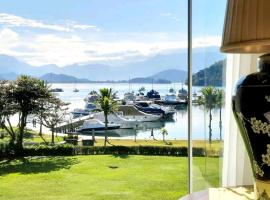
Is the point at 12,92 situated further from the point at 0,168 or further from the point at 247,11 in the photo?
the point at 247,11

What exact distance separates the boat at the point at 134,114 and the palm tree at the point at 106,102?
46 millimetres

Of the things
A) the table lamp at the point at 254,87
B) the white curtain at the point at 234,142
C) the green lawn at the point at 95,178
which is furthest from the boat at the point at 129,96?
the table lamp at the point at 254,87

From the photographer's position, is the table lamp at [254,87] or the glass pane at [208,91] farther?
the glass pane at [208,91]

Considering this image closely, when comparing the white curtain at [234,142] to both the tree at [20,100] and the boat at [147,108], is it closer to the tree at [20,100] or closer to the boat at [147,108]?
the boat at [147,108]

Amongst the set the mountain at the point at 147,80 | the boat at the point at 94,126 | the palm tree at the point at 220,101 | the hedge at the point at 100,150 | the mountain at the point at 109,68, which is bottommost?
the hedge at the point at 100,150

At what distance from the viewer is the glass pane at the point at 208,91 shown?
173 centimetres

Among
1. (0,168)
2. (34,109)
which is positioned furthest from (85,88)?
(0,168)

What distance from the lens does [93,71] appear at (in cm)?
242

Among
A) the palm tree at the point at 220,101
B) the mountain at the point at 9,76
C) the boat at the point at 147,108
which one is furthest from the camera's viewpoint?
the boat at the point at 147,108

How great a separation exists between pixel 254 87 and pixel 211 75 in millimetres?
918

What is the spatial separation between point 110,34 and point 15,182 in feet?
3.84

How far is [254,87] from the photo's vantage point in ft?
2.94

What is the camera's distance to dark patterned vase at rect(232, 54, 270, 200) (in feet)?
2.92

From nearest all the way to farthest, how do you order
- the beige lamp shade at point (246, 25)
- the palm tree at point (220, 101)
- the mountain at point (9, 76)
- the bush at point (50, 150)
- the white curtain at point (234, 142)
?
1. the beige lamp shade at point (246, 25)
2. the white curtain at point (234, 142)
3. the palm tree at point (220, 101)
4. the mountain at point (9, 76)
5. the bush at point (50, 150)
